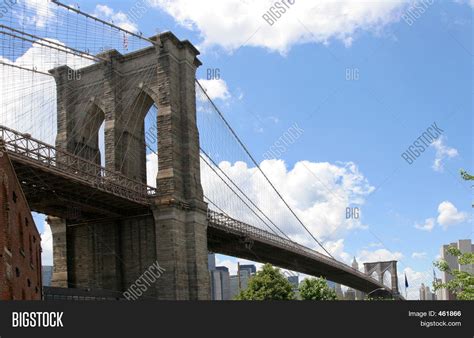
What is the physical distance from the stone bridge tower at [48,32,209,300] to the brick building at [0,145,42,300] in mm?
17199

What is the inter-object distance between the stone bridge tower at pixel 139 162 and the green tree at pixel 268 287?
547cm

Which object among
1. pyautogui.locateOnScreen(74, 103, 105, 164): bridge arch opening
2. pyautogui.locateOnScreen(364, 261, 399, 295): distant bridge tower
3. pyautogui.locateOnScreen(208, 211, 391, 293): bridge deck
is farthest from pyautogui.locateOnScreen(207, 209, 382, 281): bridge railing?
pyautogui.locateOnScreen(364, 261, 399, 295): distant bridge tower

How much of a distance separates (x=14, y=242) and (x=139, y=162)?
29203mm

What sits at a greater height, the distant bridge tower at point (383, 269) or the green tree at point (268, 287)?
the distant bridge tower at point (383, 269)

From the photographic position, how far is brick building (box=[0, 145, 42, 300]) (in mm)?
20922

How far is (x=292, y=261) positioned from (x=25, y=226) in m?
58.3

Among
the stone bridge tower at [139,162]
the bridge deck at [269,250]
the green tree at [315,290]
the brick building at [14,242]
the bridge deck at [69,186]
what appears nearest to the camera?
the brick building at [14,242]

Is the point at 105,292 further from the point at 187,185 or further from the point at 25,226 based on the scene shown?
the point at 25,226

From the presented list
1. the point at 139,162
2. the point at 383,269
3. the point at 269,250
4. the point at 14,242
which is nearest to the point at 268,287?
the point at 139,162

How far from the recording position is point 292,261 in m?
82.2

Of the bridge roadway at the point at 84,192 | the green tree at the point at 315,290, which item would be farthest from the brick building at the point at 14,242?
the green tree at the point at 315,290

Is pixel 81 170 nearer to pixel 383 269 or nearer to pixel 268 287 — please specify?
pixel 268 287

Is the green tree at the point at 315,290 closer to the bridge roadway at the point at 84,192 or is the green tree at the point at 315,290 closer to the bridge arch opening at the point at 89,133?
the bridge roadway at the point at 84,192

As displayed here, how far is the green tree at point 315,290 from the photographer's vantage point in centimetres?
5306
